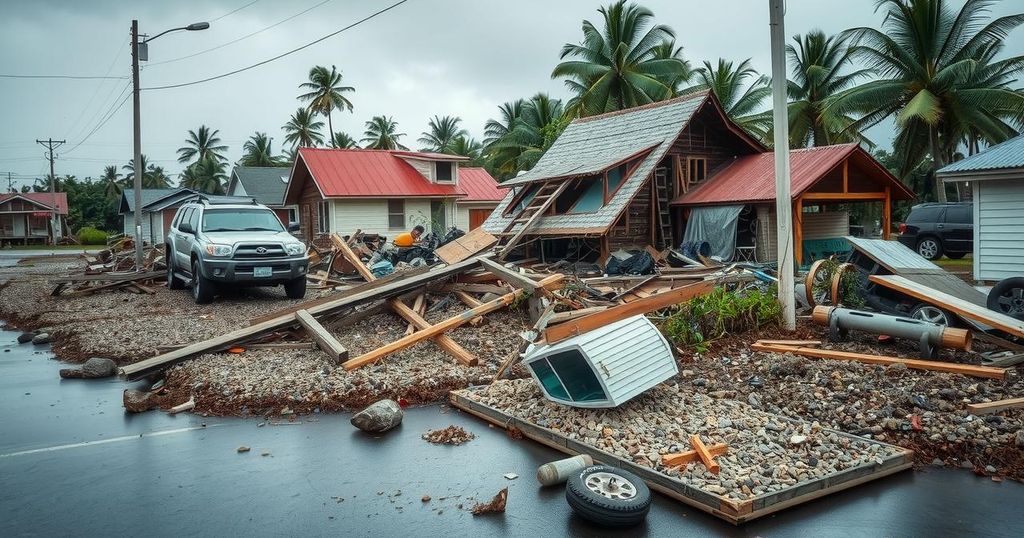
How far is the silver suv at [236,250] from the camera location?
14.3m

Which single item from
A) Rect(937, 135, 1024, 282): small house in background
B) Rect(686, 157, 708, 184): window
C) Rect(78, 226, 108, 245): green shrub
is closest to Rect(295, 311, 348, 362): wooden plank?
Rect(937, 135, 1024, 282): small house in background

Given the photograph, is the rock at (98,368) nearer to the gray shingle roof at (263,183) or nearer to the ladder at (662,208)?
the ladder at (662,208)

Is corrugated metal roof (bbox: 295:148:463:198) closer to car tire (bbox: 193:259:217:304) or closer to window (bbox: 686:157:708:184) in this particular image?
window (bbox: 686:157:708:184)

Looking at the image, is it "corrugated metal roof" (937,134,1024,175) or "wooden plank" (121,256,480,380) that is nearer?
"wooden plank" (121,256,480,380)

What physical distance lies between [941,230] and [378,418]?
22.8 m

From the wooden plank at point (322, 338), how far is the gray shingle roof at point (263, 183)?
114ft

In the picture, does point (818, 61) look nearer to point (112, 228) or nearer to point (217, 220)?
point (217, 220)

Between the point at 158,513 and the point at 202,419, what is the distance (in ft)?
8.59

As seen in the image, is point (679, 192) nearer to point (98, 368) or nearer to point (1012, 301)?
point (1012, 301)

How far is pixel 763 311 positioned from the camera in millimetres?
10578

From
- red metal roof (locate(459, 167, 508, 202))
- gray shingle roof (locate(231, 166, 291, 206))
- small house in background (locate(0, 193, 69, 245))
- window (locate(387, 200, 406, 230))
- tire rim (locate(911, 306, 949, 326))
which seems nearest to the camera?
tire rim (locate(911, 306, 949, 326))

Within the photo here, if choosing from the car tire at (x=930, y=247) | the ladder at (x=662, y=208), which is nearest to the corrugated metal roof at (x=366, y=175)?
the ladder at (x=662, y=208)

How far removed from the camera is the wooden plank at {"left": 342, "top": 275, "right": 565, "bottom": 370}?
9523mm

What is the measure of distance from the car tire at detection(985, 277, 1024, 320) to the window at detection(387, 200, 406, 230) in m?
25.2
